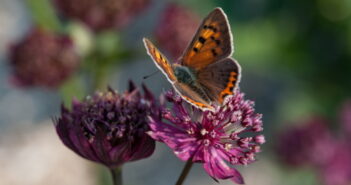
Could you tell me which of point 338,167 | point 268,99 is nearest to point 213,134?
point 338,167

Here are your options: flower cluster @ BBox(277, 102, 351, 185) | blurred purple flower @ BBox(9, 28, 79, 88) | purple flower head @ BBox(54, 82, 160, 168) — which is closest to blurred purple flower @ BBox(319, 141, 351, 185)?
flower cluster @ BBox(277, 102, 351, 185)

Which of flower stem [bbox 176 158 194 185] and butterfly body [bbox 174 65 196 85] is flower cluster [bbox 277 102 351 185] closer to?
butterfly body [bbox 174 65 196 85]

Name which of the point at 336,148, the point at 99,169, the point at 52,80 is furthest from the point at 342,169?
the point at 52,80

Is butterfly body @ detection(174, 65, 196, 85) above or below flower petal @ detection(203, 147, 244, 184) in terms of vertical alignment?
above

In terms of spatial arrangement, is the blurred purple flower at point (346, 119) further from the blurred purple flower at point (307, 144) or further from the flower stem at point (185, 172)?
the flower stem at point (185, 172)

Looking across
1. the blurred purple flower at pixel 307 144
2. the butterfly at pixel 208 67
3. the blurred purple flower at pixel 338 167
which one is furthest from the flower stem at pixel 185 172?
the blurred purple flower at pixel 307 144

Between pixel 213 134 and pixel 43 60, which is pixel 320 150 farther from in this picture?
pixel 213 134

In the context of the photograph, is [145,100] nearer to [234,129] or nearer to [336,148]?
[234,129]
